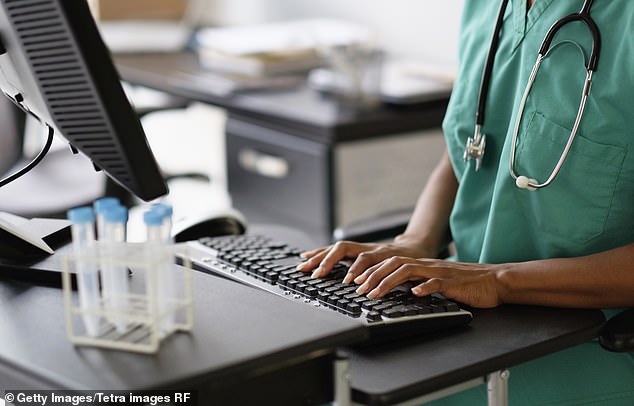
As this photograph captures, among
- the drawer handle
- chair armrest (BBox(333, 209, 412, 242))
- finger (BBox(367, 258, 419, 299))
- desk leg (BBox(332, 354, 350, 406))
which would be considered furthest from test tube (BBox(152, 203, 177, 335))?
the drawer handle

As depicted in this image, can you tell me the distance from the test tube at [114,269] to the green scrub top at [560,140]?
589 mm

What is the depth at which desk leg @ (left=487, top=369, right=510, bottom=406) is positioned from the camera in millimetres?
1047

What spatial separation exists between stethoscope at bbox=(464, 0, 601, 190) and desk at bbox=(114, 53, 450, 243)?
0.75 m

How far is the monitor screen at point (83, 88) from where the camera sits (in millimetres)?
930

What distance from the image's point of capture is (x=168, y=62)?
2.91 metres

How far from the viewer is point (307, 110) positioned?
226 cm

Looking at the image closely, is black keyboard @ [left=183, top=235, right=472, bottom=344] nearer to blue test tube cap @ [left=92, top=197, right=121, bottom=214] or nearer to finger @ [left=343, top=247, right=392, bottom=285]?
finger @ [left=343, top=247, right=392, bottom=285]

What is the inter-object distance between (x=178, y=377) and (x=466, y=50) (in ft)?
2.70

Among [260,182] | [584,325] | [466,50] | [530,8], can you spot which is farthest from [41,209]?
[584,325]

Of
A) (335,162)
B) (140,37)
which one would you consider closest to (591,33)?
(335,162)

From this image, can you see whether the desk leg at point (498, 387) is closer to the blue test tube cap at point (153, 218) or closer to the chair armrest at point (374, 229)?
the blue test tube cap at point (153, 218)

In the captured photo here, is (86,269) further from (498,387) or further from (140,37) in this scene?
(140,37)

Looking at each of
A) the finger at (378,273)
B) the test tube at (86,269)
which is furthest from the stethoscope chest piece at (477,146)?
the test tube at (86,269)

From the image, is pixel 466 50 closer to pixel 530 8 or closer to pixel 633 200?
pixel 530 8
